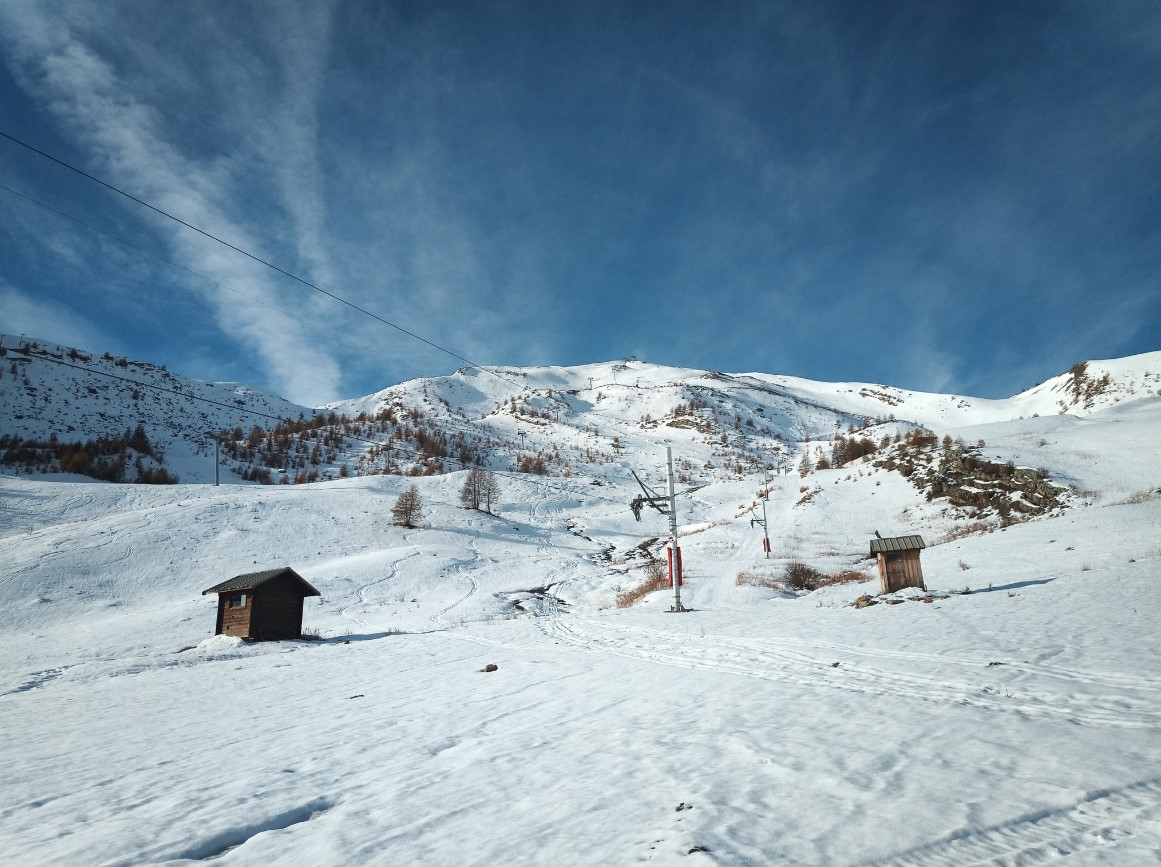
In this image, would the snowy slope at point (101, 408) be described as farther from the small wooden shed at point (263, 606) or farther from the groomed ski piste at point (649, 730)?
the groomed ski piste at point (649, 730)

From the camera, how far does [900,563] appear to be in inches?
866

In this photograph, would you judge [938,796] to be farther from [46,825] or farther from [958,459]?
[958,459]

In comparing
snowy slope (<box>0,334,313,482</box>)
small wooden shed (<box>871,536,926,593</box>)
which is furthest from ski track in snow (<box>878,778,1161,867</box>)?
snowy slope (<box>0,334,313,482</box>)

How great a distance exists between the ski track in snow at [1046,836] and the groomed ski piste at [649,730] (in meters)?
0.02

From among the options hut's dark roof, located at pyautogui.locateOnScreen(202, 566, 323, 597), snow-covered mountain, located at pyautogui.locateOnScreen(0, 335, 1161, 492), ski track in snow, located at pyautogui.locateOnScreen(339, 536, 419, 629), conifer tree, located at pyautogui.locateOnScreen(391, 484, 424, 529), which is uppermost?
snow-covered mountain, located at pyautogui.locateOnScreen(0, 335, 1161, 492)

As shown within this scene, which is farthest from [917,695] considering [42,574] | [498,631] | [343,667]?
[42,574]

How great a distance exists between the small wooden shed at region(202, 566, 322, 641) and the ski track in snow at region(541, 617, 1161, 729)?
16397 mm

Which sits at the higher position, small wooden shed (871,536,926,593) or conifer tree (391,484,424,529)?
conifer tree (391,484,424,529)

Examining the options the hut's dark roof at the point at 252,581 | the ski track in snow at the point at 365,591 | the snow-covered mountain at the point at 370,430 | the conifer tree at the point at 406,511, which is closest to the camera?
the hut's dark roof at the point at 252,581

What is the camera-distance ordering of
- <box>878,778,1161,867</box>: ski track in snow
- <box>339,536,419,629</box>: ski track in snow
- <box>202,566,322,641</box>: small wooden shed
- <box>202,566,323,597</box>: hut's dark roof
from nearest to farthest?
<box>878,778,1161,867</box>: ski track in snow → <box>202,566,322,641</box>: small wooden shed → <box>202,566,323,597</box>: hut's dark roof → <box>339,536,419,629</box>: ski track in snow

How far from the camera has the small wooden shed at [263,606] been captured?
25.6 metres

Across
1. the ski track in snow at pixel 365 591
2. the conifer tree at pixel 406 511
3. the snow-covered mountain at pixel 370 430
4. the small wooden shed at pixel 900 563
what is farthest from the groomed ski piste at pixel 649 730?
the snow-covered mountain at pixel 370 430

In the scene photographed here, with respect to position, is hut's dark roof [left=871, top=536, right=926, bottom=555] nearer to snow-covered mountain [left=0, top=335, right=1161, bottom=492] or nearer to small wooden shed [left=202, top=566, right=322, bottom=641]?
small wooden shed [left=202, top=566, right=322, bottom=641]

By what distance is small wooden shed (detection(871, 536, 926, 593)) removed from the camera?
21.8 meters
